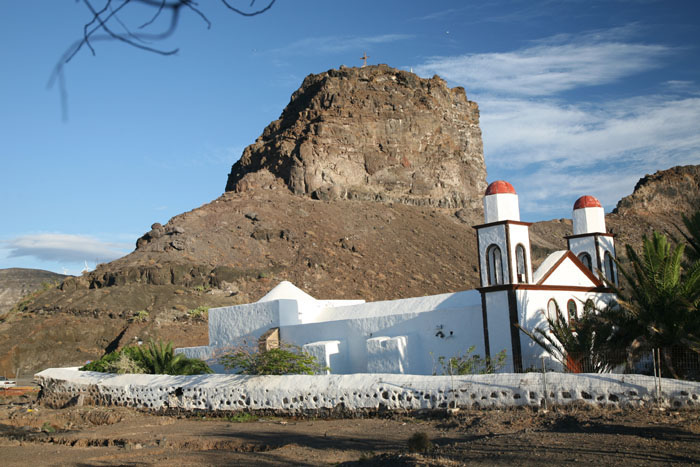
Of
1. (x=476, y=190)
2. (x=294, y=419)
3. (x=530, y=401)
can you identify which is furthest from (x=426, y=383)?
(x=476, y=190)

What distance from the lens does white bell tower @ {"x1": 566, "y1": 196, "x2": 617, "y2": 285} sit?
2208 cm

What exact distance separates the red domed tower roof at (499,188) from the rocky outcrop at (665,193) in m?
55.9

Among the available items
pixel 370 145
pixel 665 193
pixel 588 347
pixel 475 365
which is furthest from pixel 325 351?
pixel 665 193

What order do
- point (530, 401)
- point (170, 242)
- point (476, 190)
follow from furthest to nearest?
1. point (476, 190)
2. point (170, 242)
3. point (530, 401)

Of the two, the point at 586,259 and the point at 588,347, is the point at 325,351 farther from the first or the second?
the point at 586,259

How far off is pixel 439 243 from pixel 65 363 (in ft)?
118

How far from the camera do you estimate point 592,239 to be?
22141 millimetres

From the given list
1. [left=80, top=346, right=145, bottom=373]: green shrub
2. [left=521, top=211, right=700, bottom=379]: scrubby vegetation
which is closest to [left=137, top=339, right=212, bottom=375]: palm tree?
[left=80, top=346, right=145, bottom=373]: green shrub

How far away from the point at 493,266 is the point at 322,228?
43.3 m

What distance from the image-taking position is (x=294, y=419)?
1602cm

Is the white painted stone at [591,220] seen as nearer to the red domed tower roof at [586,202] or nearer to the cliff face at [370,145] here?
the red domed tower roof at [586,202]

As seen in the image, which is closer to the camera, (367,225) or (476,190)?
(367,225)

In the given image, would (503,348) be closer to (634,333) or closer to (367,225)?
(634,333)

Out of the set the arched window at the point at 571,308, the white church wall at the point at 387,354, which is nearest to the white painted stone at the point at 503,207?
the arched window at the point at 571,308
